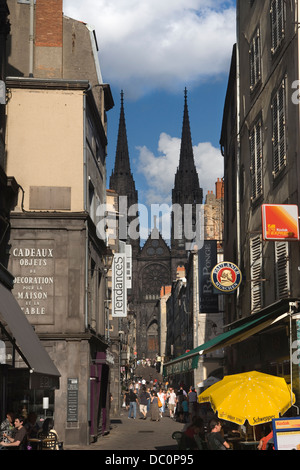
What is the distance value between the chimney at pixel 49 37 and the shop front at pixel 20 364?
1139 centimetres

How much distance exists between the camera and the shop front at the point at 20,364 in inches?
607

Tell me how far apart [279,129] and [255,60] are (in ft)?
14.7

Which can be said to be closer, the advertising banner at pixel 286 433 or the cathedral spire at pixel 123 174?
the advertising banner at pixel 286 433

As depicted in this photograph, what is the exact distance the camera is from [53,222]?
964 inches

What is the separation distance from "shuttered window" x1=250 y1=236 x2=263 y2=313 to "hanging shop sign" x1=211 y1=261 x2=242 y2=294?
0.75 meters

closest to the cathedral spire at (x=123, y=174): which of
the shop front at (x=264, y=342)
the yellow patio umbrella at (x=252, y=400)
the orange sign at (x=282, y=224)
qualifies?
the shop front at (x=264, y=342)

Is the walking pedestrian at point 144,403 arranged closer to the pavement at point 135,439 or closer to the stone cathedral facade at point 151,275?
the pavement at point 135,439

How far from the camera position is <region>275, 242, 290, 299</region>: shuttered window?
17.3 meters

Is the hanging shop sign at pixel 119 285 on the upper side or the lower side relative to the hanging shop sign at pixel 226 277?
upper

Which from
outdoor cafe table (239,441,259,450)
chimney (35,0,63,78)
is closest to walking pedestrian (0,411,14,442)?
outdoor cafe table (239,441,259,450)

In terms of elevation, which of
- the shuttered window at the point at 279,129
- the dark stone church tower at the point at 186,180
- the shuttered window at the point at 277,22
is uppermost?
the dark stone church tower at the point at 186,180

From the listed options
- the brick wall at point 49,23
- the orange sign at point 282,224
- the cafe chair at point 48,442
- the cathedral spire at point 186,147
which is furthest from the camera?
the cathedral spire at point 186,147

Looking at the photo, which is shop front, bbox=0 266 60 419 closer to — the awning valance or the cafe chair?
the awning valance
